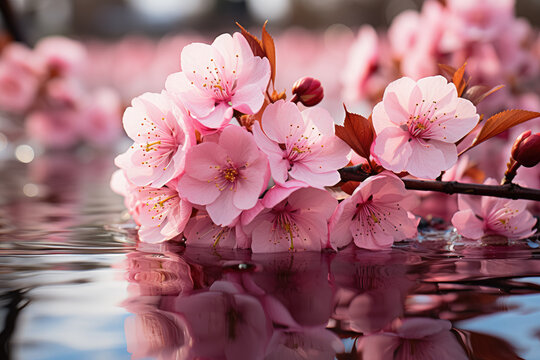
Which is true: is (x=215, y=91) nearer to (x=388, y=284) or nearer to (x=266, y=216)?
(x=266, y=216)

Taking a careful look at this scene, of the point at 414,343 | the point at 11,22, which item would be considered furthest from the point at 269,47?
the point at 11,22

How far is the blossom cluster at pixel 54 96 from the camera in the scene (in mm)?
2066

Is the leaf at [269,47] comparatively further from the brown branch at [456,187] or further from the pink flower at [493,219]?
the pink flower at [493,219]

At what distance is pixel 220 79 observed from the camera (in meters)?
0.67

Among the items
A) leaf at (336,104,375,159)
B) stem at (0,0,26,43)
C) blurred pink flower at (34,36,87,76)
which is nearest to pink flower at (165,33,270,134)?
leaf at (336,104,375,159)

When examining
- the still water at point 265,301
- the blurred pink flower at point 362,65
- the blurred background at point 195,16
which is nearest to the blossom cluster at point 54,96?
the blurred pink flower at point 362,65

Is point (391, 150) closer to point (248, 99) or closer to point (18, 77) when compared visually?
point (248, 99)

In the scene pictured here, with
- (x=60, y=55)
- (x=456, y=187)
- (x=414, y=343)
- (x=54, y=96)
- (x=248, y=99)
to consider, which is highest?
(x=60, y=55)

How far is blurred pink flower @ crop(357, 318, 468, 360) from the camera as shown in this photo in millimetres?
373

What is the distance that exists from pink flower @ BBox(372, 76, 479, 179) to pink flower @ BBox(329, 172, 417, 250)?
5 centimetres

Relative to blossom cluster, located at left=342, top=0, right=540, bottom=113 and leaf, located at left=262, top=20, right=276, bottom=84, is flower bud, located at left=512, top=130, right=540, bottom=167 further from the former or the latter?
blossom cluster, located at left=342, top=0, right=540, bottom=113

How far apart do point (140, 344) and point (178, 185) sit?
1.00ft

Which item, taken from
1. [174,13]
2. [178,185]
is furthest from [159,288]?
[174,13]

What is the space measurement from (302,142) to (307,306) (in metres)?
0.24
